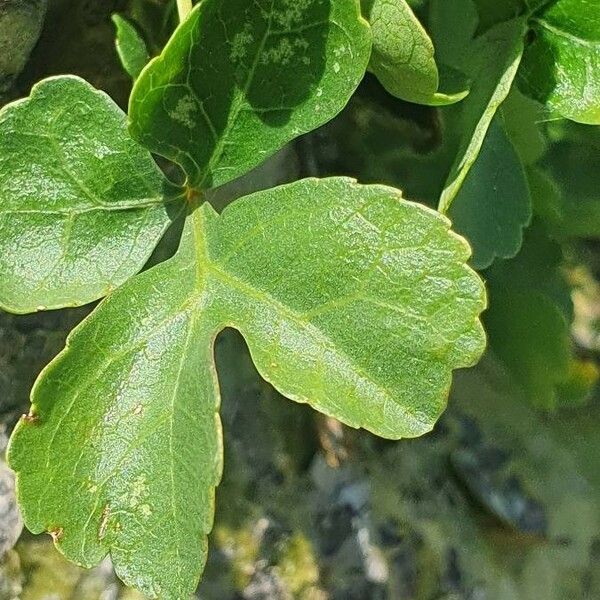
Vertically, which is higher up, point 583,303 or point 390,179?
point 390,179

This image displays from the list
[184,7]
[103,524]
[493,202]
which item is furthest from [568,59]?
[103,524]

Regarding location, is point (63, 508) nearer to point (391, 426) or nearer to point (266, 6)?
point (391, 426)

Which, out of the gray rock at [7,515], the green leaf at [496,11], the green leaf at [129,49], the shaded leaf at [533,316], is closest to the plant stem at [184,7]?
the green leaf at [129,49]

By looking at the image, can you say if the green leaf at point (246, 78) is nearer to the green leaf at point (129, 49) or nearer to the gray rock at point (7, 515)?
the green leaf at point (129, 49)

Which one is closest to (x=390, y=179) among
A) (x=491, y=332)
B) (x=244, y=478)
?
(x=491, y=332)

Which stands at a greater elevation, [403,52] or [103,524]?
[403,52]

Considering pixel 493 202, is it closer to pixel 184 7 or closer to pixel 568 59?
pixel 568 59
